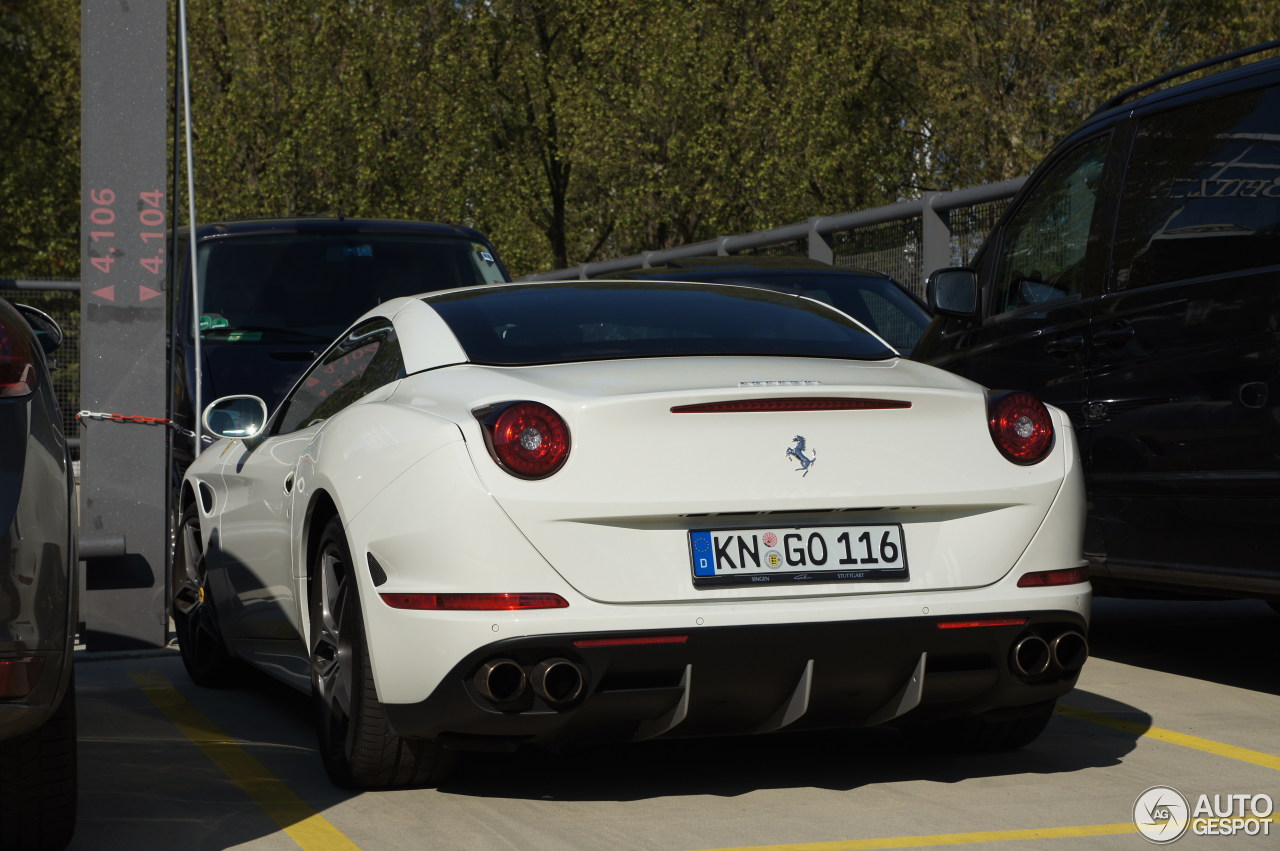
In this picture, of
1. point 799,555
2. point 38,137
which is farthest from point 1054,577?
point 38,137

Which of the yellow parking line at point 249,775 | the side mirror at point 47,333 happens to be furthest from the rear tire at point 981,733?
the side mirror at point 47,333

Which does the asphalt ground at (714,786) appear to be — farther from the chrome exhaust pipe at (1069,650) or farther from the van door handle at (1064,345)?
the van door handle at (1064,345)

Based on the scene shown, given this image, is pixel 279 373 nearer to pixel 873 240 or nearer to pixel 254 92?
pixel 873 240

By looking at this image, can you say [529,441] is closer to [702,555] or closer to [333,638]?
[702,555]

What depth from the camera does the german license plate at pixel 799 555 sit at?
435 centimetres

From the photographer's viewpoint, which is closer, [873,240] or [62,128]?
[873,240]

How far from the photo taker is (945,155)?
115 ft

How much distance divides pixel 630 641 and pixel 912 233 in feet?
29.4

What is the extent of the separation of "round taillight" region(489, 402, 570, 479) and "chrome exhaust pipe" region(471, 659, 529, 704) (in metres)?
0.45

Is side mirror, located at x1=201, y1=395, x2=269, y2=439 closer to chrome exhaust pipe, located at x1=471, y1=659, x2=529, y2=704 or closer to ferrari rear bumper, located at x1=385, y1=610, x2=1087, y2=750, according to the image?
ferrari rear bumper, located at x1=385, y1=610, x2=1087, y2=750

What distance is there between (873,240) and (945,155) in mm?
22047

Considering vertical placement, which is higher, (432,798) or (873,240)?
(873,240)

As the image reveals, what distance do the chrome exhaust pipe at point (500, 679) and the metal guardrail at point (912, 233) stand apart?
25.2 ft

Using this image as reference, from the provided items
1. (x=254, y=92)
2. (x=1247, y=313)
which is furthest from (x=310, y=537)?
(x=254, y=92)
